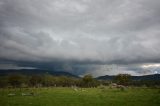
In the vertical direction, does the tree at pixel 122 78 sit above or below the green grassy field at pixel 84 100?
above

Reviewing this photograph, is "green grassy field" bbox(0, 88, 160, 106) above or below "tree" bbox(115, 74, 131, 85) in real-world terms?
below

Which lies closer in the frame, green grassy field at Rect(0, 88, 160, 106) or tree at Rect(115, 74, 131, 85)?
green grassy field at Rect(0, 88, 160, 106)

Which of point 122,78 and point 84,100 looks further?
point 122,78

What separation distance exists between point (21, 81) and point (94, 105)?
6458 inches

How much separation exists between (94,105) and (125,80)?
146 m

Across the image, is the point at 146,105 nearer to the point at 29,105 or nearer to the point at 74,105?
the point at 74,105

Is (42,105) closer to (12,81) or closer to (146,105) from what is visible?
→ (146,105)

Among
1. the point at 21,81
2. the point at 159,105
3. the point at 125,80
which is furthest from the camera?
the point at 21,81

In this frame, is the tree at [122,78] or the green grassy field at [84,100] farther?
the tree at [122,78]

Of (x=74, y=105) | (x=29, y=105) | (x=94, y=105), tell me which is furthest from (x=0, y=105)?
(x=94, y=105)

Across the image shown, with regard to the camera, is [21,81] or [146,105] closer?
[146,105]

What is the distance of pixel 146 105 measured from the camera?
37.1 metres

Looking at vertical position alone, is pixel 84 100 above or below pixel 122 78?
below

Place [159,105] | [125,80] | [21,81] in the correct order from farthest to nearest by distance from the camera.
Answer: [21,81] → [125,80] → [159,105]
